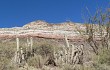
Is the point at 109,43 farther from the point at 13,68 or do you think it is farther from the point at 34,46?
the point at 13,68

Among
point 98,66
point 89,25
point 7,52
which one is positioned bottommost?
point 98,66

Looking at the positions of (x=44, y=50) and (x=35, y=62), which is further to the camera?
(x=44, y=50)

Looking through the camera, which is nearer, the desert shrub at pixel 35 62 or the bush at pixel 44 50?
the desert shrub at pixel 35 62

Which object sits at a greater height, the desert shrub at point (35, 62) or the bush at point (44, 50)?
the bush at point (44, 50)

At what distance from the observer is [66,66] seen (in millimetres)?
14516

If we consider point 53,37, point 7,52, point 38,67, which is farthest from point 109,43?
point 53,37

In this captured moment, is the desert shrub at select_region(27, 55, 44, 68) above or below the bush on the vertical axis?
below

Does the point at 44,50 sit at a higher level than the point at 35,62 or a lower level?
higher

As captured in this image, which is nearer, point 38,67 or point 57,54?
point 38,67

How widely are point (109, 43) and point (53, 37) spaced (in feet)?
48.0

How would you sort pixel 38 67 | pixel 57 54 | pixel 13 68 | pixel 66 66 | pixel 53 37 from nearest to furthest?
1. pixel 13 68
2. pixel 66 66
3. pixel 38 67
4. pixel 57 54
5. pixel 53 37

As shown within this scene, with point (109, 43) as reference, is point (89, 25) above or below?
above

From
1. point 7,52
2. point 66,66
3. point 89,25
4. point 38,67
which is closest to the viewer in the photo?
point 66,66

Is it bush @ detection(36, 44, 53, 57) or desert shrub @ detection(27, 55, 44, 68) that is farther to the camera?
bush @ detection(36, 44, 53, 57)
